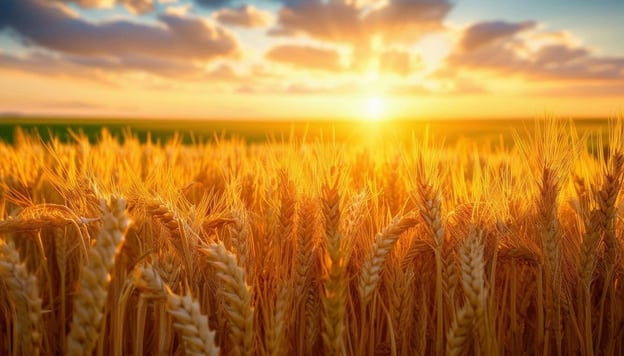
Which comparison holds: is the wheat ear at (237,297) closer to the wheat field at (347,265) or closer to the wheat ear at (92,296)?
the wheat field at (347,265)

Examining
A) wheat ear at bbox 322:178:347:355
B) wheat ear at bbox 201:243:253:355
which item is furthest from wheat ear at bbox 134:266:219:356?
wheat ear at bbox 322:178:347:355

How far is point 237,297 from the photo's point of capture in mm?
1211

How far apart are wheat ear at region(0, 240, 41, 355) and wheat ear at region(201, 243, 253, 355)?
1.68 feet

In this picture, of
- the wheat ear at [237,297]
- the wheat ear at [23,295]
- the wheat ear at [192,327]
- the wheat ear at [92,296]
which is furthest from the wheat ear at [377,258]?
the wheat ear at [23,295]

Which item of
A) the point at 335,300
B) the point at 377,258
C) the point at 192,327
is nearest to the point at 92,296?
the point at 192,327

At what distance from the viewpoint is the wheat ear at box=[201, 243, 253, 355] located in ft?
3.96

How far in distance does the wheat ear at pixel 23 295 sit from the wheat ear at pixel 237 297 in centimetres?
51

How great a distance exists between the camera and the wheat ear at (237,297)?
121 centimetres

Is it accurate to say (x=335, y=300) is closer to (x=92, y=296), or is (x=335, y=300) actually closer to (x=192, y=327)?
(x=192, y=327)

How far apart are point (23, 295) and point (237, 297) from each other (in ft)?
2.05

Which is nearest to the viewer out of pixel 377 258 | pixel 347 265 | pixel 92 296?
pixel 92 296

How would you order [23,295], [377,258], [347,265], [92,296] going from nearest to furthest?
[92,296], [23,295], [377,258], [347,265]

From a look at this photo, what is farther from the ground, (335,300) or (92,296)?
(92,296)

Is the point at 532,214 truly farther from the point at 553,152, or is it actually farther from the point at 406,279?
the point at 406,279
